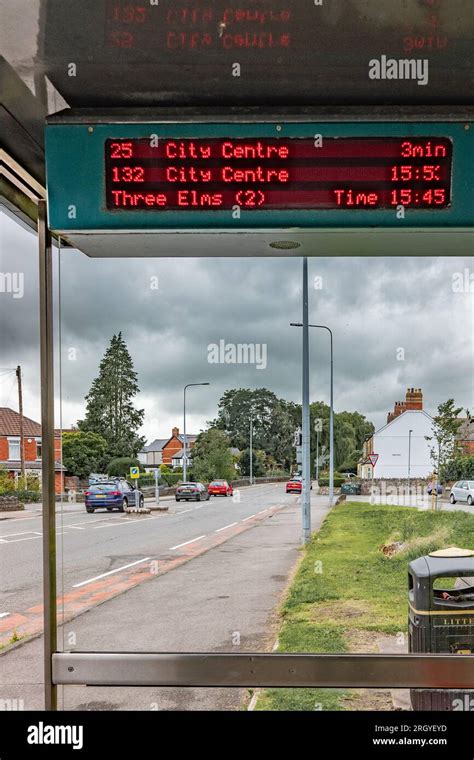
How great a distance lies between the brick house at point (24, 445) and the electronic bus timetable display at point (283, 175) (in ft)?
3.03

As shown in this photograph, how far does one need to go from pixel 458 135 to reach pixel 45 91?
131 cm

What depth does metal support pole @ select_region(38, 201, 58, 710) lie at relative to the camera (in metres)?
2.49

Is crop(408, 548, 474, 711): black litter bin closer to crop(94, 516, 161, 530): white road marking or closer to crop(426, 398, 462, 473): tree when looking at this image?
crop(426, 398, 462, 473): tree

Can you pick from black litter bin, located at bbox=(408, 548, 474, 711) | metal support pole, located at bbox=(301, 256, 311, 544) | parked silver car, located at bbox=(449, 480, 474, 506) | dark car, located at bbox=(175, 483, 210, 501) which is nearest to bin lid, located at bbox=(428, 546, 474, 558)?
black litter bin, located at bbox=(408, 548, 474, 711)

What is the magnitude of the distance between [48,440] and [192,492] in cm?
1837

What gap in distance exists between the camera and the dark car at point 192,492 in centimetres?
2043

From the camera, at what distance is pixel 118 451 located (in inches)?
218

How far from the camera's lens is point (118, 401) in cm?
654

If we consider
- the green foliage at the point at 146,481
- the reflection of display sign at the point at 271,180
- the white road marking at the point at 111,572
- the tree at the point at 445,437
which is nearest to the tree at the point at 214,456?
the tree at the point at 445,437

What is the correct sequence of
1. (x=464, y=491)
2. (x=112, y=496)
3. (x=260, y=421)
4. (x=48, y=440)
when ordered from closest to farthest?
(x=48, y=440) < (x=260, y=421) < (x=464, y=491) < (x=112, y=496)

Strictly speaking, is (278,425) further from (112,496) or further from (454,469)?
(112,496)

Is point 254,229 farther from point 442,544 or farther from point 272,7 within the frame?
point 442,544

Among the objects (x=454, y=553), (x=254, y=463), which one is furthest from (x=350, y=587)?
(x=454, y=553)

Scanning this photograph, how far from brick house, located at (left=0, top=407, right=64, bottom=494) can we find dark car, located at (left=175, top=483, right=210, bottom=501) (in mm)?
5006
